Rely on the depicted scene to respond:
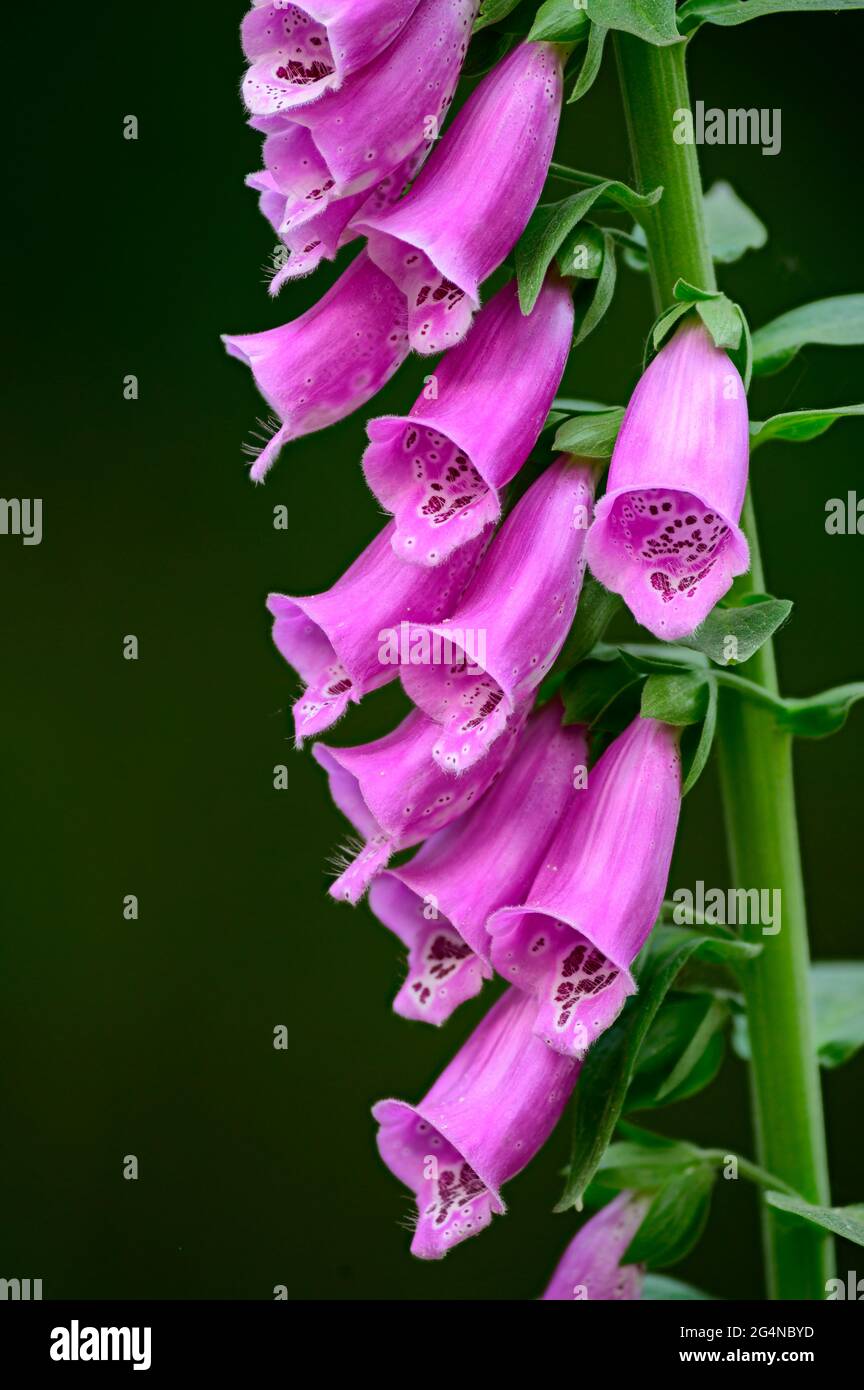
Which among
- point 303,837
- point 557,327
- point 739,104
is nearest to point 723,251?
point 557,327

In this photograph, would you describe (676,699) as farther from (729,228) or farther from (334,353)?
(729,228)

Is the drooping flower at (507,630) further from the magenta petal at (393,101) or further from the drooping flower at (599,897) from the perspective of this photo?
the magenta petal at (393,101)

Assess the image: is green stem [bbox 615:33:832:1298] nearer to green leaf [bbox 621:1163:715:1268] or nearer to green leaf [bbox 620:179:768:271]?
green leaf [bbox 621:1163:715:1268]

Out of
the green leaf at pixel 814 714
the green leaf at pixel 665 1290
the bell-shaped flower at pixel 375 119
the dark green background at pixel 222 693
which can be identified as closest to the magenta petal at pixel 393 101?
the bell-shaped flower at pixel 375 119

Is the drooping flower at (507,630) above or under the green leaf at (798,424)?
under

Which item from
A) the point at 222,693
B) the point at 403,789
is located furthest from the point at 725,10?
the point at 222,693

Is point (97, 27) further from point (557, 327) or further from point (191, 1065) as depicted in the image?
point (557, 327)

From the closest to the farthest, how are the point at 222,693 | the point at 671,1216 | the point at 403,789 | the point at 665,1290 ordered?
the point at 403,789 < the point at 671,1216 < the point at 665,1290 < the point at 222,693
